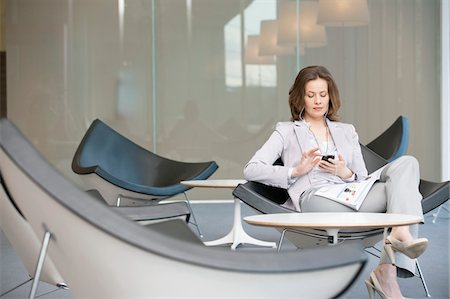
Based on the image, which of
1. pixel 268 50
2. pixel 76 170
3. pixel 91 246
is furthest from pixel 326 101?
pixel 268 50

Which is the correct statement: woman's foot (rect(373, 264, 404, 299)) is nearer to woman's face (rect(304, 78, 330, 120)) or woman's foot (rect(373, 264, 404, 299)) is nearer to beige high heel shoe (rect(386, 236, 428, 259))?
beige high heel shoe (rect(386, 236, 428, 259))

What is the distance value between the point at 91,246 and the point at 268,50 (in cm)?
714

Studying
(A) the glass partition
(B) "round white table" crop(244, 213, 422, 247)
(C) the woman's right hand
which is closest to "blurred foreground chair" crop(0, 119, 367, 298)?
(B) "round white table" crop(244, 213, 422, 247)

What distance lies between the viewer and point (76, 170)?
5.68 metres

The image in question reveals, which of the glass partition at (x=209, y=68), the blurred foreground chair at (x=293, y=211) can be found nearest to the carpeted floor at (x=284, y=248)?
the blurred foreground chair at (x=293, y=211)

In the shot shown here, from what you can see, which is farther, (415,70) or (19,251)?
(415,70)

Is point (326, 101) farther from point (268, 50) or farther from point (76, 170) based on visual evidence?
point (268, 50)

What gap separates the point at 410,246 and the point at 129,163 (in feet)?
12.1

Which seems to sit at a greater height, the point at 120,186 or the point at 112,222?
the point at 112,222

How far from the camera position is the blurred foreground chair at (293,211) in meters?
3.40

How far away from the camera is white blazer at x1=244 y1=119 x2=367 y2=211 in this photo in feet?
12.7

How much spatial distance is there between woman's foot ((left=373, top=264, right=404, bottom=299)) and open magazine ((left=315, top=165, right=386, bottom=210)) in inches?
12.7

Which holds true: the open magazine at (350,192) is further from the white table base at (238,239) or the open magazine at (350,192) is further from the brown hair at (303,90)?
the white table base at (238,239)

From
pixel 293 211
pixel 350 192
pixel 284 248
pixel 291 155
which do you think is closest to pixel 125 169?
pixel 284 248
